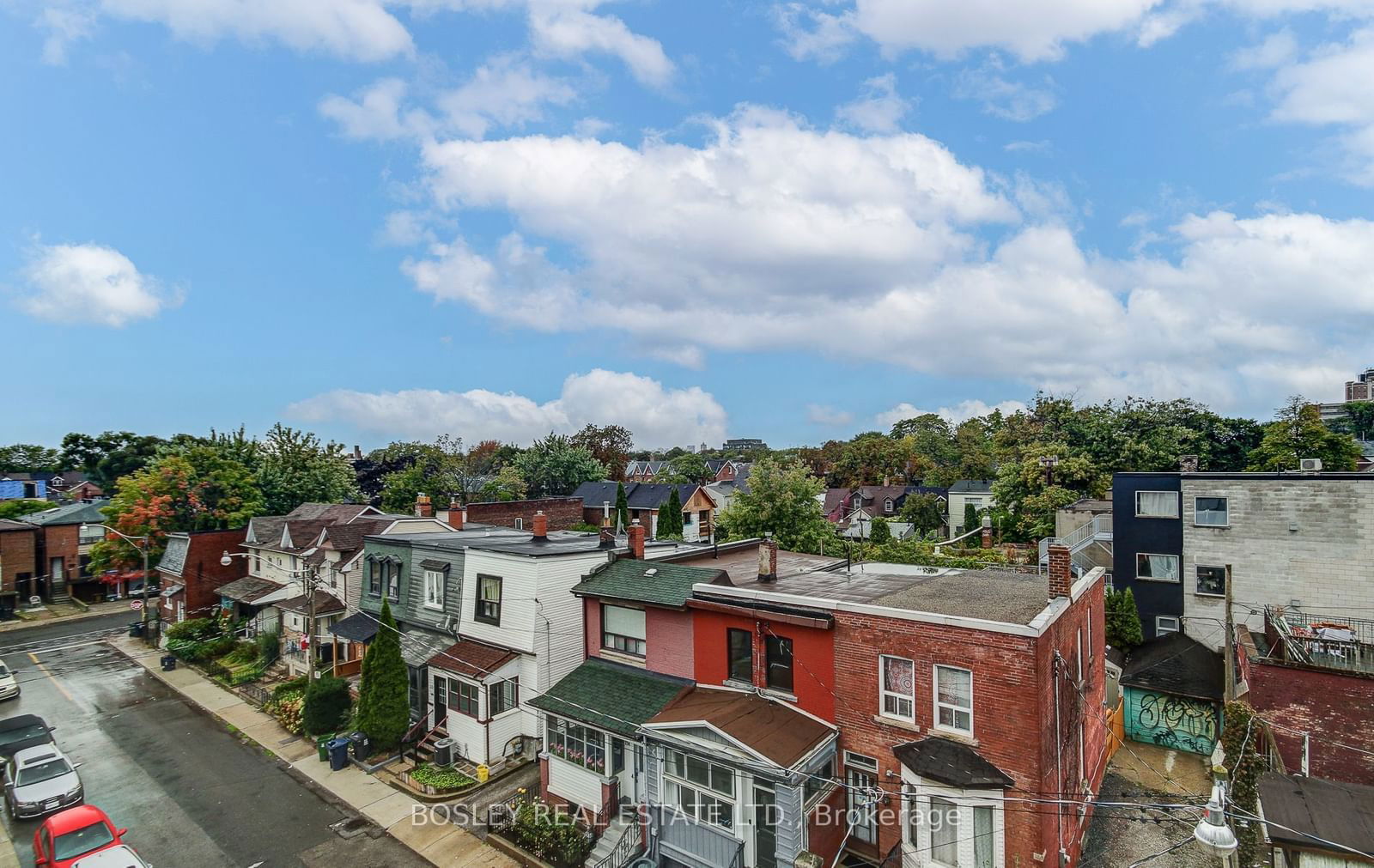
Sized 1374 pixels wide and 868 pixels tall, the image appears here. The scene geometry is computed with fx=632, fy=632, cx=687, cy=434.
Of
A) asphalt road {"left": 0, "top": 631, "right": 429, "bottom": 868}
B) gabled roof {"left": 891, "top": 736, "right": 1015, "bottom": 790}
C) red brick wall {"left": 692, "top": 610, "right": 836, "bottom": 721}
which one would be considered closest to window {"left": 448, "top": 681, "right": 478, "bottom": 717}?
asphalt road {"left": 0, "top": 631, "right": 429, "bottom": 868}

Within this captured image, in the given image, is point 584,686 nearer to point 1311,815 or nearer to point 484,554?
point 484,554

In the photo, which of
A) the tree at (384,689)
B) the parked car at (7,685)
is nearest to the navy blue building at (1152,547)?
the tree at (384,689)

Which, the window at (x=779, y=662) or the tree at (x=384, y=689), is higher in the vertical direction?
the window at (x=779, y=662)

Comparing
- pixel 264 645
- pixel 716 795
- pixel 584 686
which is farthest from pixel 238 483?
pixel 716 795

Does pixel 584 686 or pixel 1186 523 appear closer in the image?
pixel 584 686

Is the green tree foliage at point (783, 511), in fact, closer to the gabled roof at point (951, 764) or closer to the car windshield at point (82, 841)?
the gabled roof at point (951, 764)
